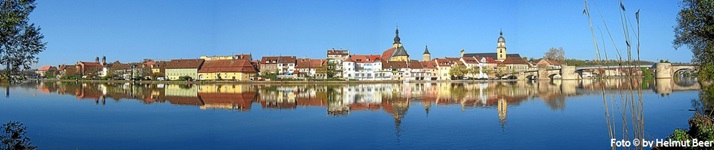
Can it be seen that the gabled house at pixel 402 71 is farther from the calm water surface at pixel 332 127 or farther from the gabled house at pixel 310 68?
the calm water surface at pixel 332 127

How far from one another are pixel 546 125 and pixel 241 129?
9803 millimetres

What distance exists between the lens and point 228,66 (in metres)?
75.6

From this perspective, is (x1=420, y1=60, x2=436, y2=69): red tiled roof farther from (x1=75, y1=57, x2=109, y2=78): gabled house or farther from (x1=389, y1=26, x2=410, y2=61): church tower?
(x1=75, y1=57, x2=109, y2=78): gabled house

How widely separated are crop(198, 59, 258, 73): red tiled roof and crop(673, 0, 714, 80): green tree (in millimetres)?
60558

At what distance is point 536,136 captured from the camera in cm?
1496

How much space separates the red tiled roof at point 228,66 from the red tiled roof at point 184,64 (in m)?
0.98

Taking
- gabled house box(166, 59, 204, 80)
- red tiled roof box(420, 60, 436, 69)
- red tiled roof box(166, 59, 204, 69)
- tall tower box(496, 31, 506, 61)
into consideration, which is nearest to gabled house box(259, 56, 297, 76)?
red tiled roof box(166, 59, 204, 69)

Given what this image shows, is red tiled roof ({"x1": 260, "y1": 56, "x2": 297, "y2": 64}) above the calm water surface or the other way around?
above

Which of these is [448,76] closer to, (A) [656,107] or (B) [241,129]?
(A) [656,107]

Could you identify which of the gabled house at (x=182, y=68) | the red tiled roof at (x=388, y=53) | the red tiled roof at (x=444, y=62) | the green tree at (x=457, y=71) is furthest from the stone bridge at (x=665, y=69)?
the gabled house at (x=182, y=68)

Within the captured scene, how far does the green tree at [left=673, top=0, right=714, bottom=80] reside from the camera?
15211 mm

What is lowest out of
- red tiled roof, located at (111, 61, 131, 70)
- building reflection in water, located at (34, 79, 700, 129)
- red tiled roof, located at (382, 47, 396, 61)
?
building reflection in water, located at (34, 79, 700, 129)

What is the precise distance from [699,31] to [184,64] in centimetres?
7395

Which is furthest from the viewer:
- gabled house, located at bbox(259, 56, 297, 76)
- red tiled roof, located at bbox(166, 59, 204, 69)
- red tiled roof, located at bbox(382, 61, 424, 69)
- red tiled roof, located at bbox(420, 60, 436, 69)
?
red tiled roof, located at bbox(420, 60, 436, 69)
